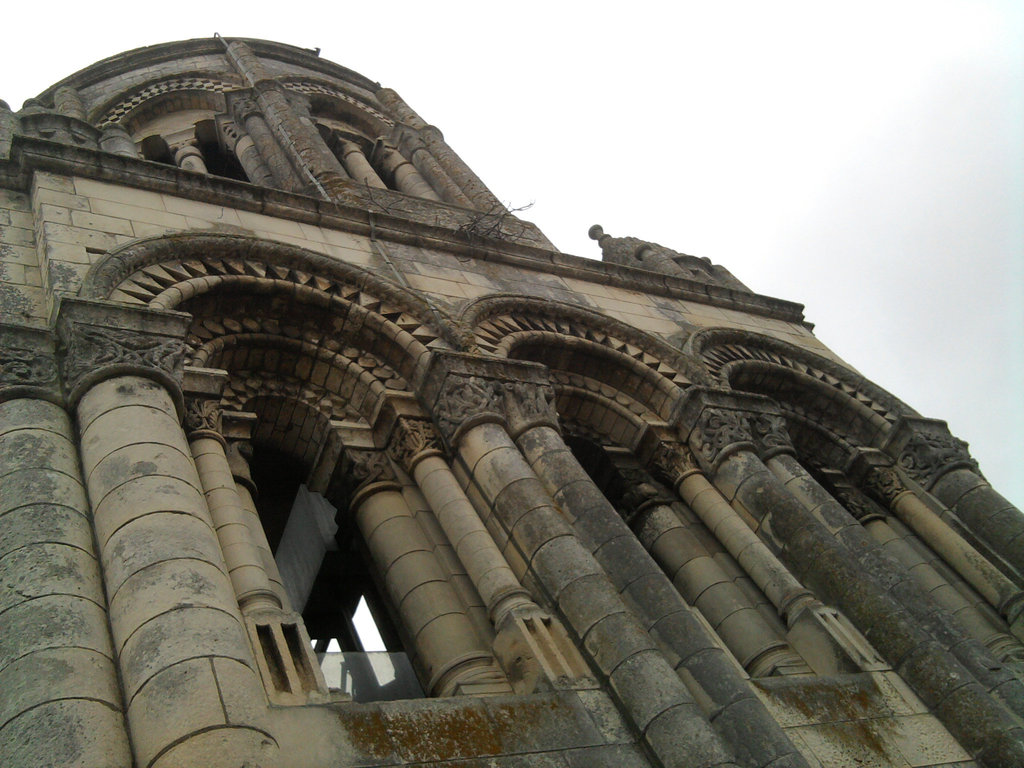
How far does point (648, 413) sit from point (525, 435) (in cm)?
304

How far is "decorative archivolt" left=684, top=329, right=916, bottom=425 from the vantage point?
12.4 metres

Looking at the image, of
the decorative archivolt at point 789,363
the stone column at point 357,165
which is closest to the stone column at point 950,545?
the decorative archivolt at point 789,363

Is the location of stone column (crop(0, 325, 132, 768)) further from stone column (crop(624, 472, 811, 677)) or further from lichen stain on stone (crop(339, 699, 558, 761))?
stone column (crop(624, 472, 811, 677))

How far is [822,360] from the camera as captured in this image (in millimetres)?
13703

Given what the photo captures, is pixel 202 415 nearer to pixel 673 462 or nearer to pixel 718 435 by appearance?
pixel 673 462

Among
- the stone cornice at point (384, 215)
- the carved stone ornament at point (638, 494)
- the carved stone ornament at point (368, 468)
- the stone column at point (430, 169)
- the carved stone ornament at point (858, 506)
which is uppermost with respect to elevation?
the stone column at point (430, 169)

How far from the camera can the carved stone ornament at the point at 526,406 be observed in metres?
8.58

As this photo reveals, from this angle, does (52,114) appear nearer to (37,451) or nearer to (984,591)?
(37,451)

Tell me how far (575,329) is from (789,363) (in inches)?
158

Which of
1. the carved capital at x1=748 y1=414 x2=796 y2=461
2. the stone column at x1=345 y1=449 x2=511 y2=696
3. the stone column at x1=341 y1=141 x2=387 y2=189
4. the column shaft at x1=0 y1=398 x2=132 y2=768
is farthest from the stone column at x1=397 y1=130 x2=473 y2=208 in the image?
the column shaft at x1=0 y1=398 x2=132 y2=768

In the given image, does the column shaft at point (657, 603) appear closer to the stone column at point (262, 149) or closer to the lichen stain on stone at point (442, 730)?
the lichen stain on stone at point (442, 730)

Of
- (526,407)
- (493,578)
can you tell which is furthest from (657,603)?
(526,407)

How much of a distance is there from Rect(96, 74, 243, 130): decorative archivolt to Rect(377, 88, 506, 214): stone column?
12.2 ft

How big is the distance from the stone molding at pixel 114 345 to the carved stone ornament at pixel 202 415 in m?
0.64
